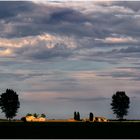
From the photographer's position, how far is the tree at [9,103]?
16875 cm

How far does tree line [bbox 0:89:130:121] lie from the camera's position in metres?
169

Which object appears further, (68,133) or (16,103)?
(16,103)

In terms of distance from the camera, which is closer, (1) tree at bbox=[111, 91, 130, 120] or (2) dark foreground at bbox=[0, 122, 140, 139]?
(2) dark foreground at bbox=[0, 122, 140, 139]

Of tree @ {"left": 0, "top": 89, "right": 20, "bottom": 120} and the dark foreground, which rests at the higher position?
tree @ {"left": 0, "top": 89, "right": 20, "bottom": 120}

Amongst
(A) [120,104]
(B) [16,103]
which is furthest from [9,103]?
(A) [120,104]

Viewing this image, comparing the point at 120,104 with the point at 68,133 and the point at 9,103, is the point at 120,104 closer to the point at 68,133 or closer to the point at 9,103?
the point at 9,103

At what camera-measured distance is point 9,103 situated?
16900 centimetres

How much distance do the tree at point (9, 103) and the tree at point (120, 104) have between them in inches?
1577

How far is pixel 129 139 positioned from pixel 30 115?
10988cm

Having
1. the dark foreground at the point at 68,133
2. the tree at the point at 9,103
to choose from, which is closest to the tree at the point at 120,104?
the tree at the point at 9,103

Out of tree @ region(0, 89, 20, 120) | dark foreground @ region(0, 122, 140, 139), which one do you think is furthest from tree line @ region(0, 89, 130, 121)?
dark foreground @ region(0, 122, 140, 139)

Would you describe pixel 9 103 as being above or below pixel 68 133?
above

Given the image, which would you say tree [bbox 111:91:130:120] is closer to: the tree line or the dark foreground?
the tree line

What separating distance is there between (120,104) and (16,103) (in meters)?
42.6
